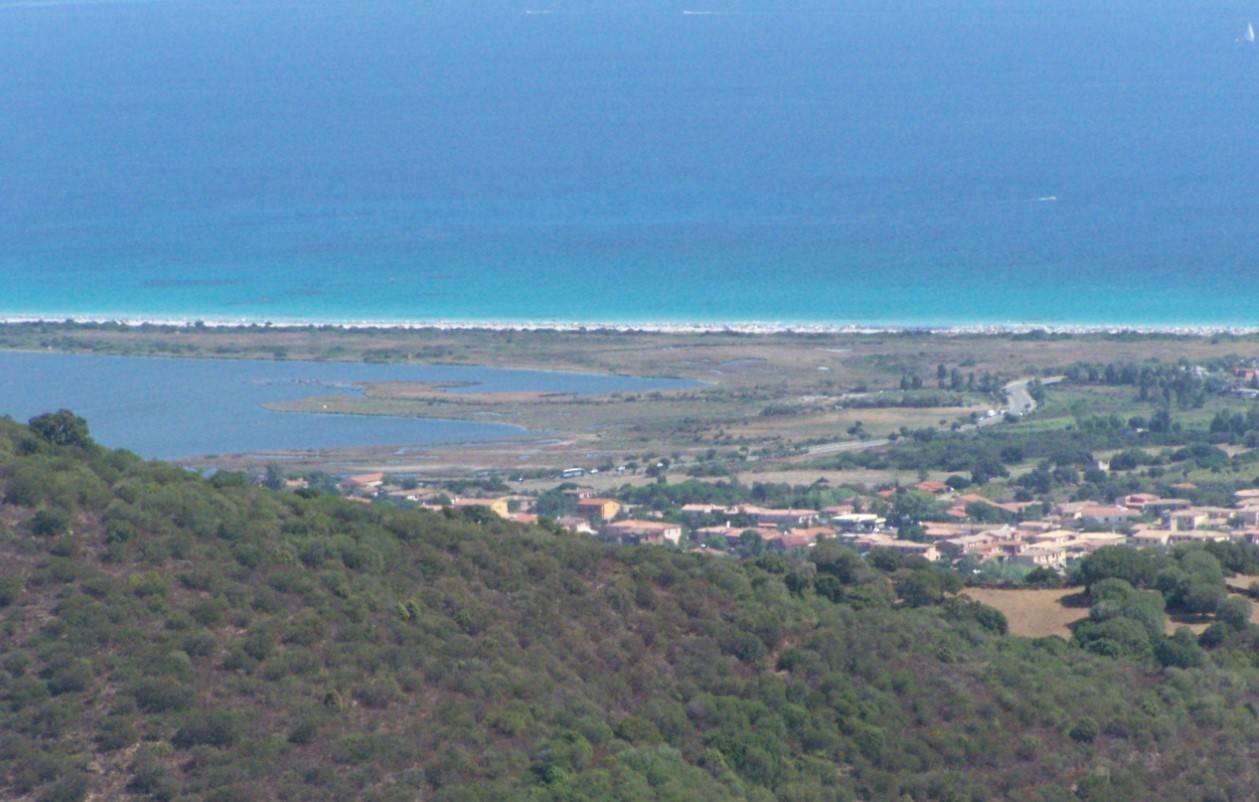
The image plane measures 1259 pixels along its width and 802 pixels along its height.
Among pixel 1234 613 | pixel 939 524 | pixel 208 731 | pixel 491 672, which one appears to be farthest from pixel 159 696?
pixel 939 524

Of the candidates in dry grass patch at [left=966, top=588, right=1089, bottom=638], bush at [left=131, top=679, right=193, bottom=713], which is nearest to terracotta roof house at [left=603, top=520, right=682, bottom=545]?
dry grass patch at [left=966, top=588, right=1089, bottom=638]

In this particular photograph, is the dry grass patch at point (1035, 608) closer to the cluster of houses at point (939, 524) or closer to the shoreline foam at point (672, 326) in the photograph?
the cluster of houses at point (939, 524)

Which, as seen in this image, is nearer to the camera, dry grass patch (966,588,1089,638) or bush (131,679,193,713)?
bush (131,679,193,713)

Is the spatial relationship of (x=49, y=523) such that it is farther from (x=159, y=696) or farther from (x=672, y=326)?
(x=672, y=326)

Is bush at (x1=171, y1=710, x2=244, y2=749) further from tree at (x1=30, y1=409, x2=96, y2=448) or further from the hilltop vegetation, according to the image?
tree at (x1=30, y1=409, x2=96, y2=448)

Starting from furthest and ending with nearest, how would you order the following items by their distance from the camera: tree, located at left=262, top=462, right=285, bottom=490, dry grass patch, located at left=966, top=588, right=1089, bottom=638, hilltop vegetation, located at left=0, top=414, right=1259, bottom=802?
1. tree, located at left=262, top=462, right=285, bottom=490
2. dry grass patch, located at left=966, top=588, right=1089, bottom=638
3. hilltop vegetation, located at left=0, top=414, right=1259, bottom=802

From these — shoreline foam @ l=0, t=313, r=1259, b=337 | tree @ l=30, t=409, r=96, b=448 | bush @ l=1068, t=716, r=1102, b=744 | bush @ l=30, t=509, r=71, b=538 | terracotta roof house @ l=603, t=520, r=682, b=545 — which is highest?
shoreline foam @ l=0, t=313, r=1259, b=337

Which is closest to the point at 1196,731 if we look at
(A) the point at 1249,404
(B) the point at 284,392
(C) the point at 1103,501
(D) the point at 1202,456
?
(C) the point at 1103,501
